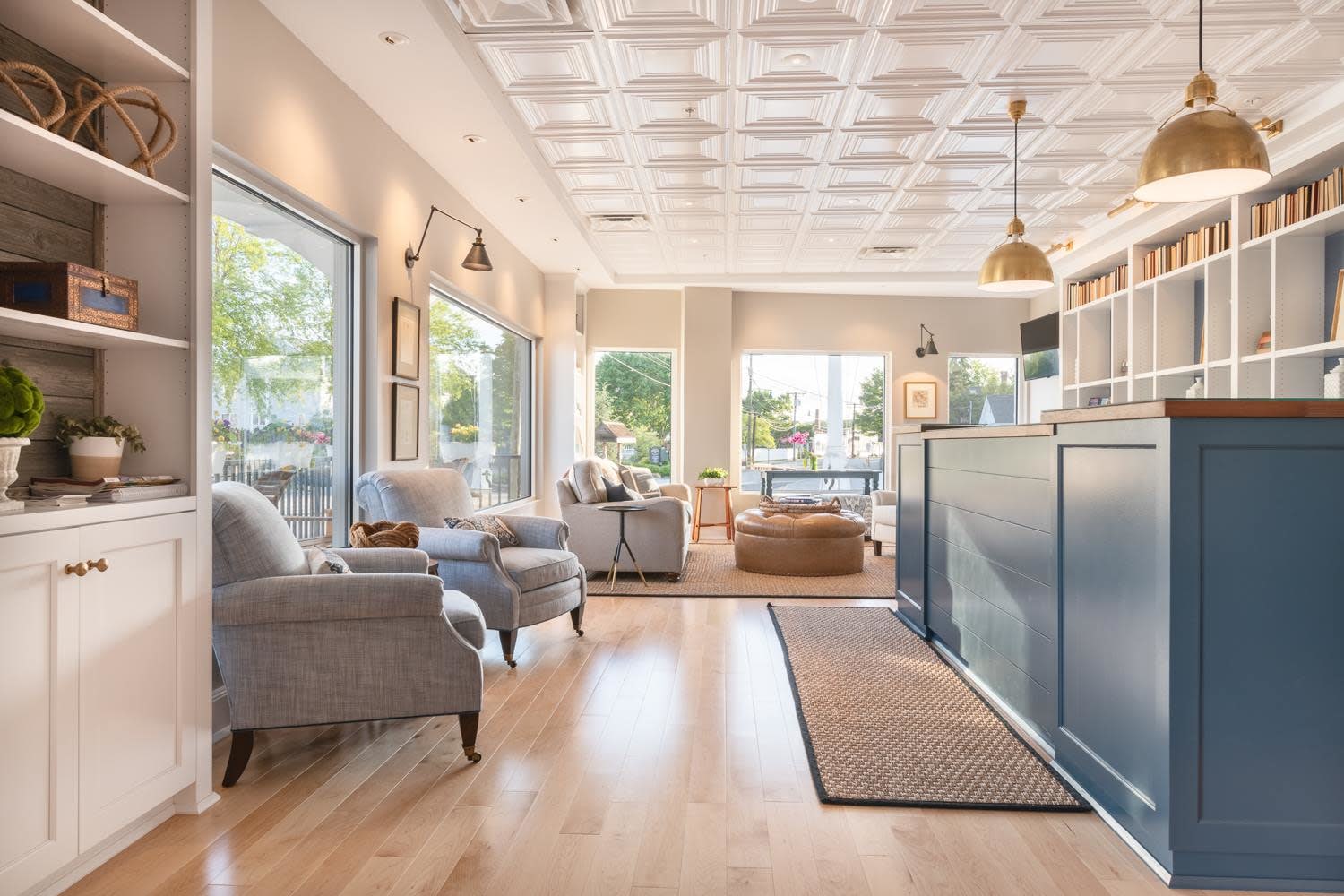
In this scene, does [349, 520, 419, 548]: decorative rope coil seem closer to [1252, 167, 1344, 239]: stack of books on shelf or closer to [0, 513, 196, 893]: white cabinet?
[0, 513, 196, 893]: white cabinet

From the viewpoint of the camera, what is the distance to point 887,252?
8.26 metres

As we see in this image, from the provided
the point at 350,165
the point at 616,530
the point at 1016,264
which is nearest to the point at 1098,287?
the point at 1016,264

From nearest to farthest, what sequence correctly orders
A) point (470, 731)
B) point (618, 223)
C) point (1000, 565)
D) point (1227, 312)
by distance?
point (470, 731) < point (1000, 565) < point (1227, 312) < point (618, 223)

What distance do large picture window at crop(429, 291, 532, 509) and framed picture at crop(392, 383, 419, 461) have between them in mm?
403

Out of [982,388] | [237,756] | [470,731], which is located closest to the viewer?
[237,756]

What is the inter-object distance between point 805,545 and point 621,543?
1.48 m

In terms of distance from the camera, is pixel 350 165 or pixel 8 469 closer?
pixel 8 469

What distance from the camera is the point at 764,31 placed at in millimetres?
3854

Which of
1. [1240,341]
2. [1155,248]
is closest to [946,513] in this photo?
[1240,341]

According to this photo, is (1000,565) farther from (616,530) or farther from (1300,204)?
(616,530)

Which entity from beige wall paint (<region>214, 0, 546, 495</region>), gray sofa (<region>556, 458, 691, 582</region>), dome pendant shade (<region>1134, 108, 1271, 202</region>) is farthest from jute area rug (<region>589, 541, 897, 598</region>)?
dome pendant shade (<region>1134, 108, 1271, 202</region>)

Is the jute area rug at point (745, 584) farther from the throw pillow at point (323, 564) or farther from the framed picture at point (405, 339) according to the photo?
the throw pillow at point (323, 564)

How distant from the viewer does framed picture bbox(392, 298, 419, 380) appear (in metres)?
4.87

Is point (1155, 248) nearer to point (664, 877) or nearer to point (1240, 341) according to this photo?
point (1240, 341)
